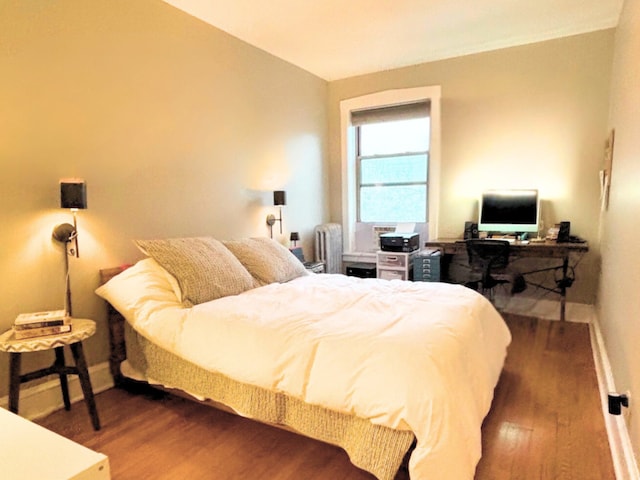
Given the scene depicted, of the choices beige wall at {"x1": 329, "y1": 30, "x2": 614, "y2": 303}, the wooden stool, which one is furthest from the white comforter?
beige wall at {"x1": 329, "y1": 30, "x2": 614, "y2": 303}

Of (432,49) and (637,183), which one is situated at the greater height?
(432,49)

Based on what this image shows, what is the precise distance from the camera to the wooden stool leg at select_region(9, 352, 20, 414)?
1.97 meters

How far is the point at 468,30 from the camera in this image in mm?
3615

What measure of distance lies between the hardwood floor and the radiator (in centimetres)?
241

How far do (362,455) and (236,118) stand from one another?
2.98 metres

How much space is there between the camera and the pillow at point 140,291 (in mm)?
2275

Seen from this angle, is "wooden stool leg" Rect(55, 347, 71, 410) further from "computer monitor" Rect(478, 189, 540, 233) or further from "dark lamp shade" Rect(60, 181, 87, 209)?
"computer monitor" Rect(478, 189, 540, 233)

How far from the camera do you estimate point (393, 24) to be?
136 inches

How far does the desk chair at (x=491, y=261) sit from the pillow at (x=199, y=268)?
7.15ft

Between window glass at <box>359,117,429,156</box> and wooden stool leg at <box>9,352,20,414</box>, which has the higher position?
window glass at <box>359,117,429,156</box>

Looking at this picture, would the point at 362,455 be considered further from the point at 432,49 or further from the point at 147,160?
the point at 432,49

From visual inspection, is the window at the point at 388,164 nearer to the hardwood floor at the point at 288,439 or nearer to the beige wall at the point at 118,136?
the beige wall at the point at 118,136

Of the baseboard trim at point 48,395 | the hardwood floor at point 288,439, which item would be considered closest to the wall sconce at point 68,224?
the baseboard trim at point 48,395

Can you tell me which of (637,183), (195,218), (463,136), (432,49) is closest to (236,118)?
(195,218)
